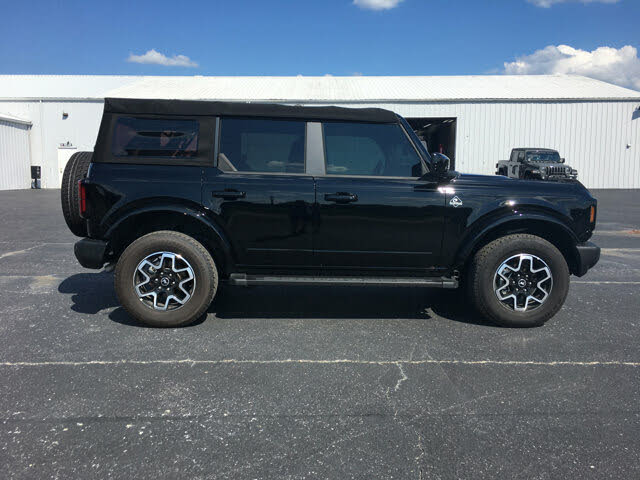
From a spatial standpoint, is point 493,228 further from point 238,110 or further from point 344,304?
point 238,110

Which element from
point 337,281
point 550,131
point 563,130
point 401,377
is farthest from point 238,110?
point 563,130

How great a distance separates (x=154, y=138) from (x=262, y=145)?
3.11ft

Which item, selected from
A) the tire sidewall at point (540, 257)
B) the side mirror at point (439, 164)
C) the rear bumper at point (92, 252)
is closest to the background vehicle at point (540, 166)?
the tire sidewall at point (540, 257)

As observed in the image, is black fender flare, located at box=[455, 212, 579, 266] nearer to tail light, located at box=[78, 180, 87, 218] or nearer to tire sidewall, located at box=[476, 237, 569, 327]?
tire sidewall, located at box=[476, 237, 569, 327]

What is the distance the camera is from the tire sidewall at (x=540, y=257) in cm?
429

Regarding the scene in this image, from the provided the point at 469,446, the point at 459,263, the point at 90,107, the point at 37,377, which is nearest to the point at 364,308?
the point at 459,263

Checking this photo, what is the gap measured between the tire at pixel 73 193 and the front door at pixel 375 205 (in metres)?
2.14

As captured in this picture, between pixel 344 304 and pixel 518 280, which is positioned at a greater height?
pixel 518 280

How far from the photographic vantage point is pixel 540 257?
4.32 metres

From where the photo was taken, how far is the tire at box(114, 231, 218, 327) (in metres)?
4.19

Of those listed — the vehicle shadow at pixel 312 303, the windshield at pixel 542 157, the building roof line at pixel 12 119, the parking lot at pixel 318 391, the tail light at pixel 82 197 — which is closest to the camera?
the parking lot at pixel 318 391

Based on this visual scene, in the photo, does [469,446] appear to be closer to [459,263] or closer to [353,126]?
[459,263]

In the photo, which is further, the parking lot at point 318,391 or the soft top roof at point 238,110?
the soft top roof at point 238,110

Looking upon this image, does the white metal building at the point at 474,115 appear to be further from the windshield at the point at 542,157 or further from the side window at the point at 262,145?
the side window at the point at 262,145
